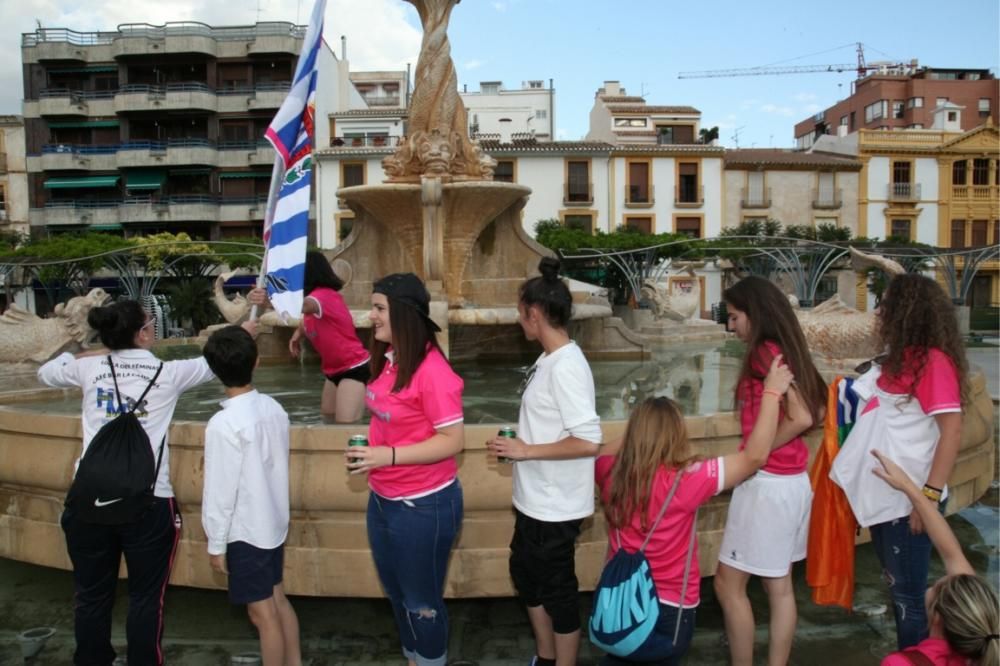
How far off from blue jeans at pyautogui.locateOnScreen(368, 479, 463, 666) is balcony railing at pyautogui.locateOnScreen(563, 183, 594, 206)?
1435 inches

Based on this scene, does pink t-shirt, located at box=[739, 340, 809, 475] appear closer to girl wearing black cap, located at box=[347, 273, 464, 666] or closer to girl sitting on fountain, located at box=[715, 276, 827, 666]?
girl sitting on fountain, located at box=[715, 276, 827, 666]

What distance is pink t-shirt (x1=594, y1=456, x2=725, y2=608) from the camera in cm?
274

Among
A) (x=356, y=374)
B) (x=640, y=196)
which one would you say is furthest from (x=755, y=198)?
(x=356, y=374)

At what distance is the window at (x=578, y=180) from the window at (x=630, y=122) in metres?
4.91

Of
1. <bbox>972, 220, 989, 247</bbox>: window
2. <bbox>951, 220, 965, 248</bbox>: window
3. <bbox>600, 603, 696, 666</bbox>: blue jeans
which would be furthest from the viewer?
<bbox>972, 220, 989, 247</bbox>: window

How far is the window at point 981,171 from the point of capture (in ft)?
140

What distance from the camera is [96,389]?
10.6 feet

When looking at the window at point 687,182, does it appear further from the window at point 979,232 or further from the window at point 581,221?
the window at point 979,232

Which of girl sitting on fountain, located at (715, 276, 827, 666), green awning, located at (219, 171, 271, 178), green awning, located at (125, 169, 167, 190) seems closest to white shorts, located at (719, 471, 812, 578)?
girl sitting on fountain, located at (715, 276, 827, 666)

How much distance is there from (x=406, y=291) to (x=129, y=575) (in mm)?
1605

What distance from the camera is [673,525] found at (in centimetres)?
275

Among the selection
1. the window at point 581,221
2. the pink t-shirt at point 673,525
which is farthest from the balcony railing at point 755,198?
the pink t-shirt at point 673,525

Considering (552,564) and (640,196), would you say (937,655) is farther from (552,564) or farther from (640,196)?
(640,196)

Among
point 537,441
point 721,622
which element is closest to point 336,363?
point 537,441
